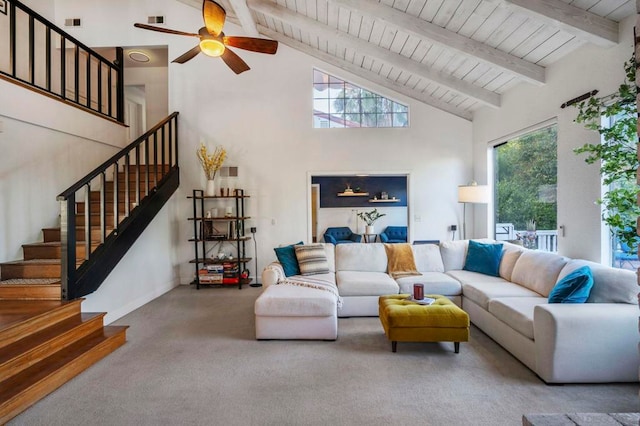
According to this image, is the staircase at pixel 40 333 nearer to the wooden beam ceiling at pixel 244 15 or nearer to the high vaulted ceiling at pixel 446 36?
the wooden beam ceiling at pixel 244 15

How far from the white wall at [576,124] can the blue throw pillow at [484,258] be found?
727 mm

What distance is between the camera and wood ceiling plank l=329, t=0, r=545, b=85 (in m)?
3.71

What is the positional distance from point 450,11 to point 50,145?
199 inches

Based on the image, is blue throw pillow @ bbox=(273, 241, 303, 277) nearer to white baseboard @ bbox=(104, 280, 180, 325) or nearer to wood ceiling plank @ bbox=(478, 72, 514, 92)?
white baseboard @ bbox=(104, 280, 180, 325)

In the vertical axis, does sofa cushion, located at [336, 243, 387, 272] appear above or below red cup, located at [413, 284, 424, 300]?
above

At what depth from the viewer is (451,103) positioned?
225 inches

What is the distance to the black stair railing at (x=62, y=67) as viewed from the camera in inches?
166

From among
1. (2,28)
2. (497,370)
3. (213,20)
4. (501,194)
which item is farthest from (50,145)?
(501,194)

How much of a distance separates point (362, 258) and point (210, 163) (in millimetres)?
3048

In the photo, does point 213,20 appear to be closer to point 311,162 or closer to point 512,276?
point 311,162

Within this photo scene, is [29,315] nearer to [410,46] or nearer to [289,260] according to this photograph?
[289,260]

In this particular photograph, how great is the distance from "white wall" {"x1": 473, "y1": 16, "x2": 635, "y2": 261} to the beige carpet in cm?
148

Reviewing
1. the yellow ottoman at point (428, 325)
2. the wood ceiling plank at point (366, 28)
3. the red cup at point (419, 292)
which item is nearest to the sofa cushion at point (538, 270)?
the yellow ottoman at point (428, 325)

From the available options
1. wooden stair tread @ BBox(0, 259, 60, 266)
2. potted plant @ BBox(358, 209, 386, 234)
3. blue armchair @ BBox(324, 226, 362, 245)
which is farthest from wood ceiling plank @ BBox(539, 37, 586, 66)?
blue armchair @ BBox(324, 226, 362, 245)
